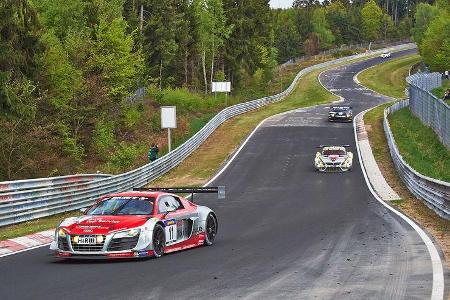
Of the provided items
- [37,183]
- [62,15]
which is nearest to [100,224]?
[37,183]

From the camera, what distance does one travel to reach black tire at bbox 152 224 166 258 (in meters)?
13.2

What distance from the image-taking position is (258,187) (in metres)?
32.9

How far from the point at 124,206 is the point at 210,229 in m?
2.52

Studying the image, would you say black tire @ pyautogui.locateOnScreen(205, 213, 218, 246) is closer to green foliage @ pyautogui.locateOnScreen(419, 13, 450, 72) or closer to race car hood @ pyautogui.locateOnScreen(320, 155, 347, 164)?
race car hood @ pyautogui.locateOnScreen(320, 155, 347, 164)

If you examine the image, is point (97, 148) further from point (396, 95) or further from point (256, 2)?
point (256, 2)

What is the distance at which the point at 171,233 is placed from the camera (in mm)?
14078

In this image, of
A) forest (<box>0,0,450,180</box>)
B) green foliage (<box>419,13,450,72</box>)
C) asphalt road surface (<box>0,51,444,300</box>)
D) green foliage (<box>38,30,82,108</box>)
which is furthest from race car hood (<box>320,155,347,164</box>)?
green foliage (<box>419,13,450,72</box>)

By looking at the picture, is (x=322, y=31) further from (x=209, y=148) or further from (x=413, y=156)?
(x=413, y=156)

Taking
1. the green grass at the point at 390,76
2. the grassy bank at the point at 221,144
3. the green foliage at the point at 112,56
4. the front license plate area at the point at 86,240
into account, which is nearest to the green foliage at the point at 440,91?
the green grass at the point at 390,76

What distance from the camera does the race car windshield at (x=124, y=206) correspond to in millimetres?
13961

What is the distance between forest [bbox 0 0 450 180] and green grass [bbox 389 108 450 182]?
1632 cm

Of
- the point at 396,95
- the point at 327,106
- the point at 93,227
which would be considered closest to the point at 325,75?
the point at 396,95

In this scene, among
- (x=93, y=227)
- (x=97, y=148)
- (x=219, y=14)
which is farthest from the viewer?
(x=219, y=14)

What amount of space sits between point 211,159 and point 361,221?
24.8 metres
